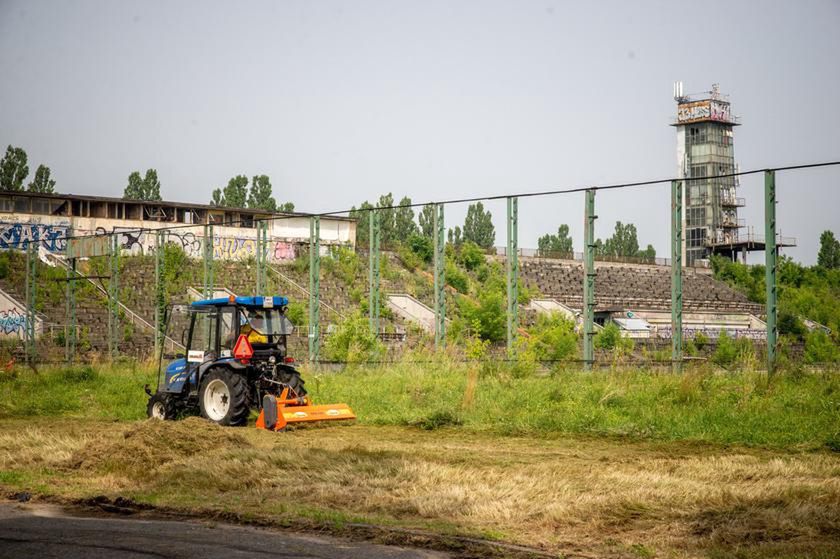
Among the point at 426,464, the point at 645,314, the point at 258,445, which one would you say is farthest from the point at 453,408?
the point at 645,314

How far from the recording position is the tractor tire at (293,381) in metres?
16.8

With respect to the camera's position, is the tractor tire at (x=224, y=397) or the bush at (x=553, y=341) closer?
the tractor tire at (x=224, y=397)

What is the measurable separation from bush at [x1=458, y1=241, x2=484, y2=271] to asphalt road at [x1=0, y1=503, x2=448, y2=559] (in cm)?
4484

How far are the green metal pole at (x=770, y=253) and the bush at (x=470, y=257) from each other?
35.0 meters

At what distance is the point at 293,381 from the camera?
55.6 ft

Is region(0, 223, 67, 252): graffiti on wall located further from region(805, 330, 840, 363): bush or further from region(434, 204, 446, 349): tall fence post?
region(805, 330, 840, 363): bush

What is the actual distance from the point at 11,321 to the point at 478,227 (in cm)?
5461

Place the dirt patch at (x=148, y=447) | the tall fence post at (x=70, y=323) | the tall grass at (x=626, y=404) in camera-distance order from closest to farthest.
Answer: the dirt patch at (x=148, y=447) < the tall grass at (x=626, y=404) < the tall fence post at (x=70, y=323)

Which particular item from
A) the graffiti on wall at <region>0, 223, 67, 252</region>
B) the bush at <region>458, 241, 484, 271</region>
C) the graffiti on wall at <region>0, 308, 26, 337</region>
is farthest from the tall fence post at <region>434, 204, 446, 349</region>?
the graffiti on wall at <region>0, 223, 67, 252</region>

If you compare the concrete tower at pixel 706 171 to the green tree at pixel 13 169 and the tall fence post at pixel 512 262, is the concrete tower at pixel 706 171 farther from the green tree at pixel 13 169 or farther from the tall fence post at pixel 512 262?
the tall fence post at pixel 512 262

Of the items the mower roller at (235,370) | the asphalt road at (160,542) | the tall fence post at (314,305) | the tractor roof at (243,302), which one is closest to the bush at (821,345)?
the mower roller at (235,370)

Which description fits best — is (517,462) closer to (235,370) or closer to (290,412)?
(290,412)

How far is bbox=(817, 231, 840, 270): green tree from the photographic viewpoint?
92.3 m

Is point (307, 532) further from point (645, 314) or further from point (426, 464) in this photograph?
point (645, 314)
